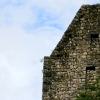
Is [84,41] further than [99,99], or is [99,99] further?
[84,41]

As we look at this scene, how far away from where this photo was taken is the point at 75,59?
2525cm

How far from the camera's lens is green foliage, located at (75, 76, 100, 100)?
24089 mm

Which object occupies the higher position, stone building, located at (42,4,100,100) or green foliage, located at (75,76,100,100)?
stone building, located at (42,4,100,100)

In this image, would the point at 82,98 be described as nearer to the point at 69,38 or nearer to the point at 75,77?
the point at 75,77

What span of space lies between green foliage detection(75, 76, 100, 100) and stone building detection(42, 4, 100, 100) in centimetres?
30

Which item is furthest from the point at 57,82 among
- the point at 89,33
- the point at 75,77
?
the point at 89,33

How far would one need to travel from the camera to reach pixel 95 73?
24938 mm

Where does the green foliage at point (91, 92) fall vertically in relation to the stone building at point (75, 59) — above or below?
below

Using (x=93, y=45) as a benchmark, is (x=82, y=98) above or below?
below

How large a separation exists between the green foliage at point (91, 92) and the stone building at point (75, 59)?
12.0 inches

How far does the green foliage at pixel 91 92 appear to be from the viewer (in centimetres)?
2409

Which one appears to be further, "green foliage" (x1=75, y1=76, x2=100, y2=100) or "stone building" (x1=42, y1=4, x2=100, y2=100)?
"stone building" (x1=42, y1=4, x2=100, y2=100)

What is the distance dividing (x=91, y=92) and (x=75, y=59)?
156 centimetres

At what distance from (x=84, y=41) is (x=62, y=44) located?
88 centimetres
